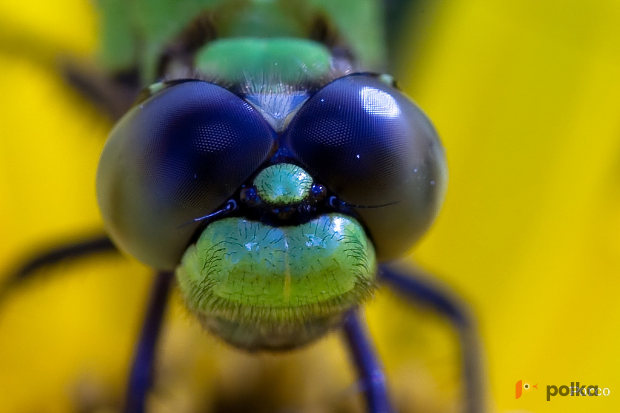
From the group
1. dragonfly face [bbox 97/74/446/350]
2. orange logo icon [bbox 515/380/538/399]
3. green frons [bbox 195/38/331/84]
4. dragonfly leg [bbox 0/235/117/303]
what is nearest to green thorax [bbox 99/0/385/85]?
green frons [bbox 195/38/331/84]

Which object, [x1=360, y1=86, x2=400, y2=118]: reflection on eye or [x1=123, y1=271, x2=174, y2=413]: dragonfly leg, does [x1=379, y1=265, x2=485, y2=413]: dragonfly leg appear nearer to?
[x1=123, y1=271, x2=174, y2=413]: dragonfly leg

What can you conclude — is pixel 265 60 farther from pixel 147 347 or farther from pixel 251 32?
pixel 147 347

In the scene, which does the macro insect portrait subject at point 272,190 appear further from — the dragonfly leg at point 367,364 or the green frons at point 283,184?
the dragonfly leg at point 367,364

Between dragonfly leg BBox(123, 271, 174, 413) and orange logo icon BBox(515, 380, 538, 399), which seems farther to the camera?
orange logo icon BBox(515, 380, 538, 399)

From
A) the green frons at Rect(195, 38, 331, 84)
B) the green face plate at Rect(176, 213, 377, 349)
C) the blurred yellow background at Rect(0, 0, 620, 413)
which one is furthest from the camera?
the blurred yellow background at Rect(0, 0, 620, 413)

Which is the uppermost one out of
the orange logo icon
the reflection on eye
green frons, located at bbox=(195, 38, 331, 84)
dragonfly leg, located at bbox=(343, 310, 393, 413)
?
green frons, located at bbox=(195, 38, 331, 84)

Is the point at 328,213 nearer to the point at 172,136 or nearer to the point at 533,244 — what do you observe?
the point at 172,136
